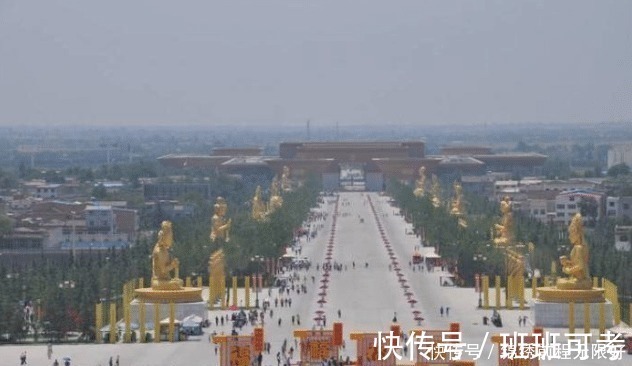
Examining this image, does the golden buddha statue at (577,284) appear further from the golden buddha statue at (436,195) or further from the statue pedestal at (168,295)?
the golden buddha statue at (436,195)

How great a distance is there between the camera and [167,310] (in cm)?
4462

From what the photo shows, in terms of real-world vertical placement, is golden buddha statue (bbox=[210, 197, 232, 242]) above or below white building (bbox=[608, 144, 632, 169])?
above

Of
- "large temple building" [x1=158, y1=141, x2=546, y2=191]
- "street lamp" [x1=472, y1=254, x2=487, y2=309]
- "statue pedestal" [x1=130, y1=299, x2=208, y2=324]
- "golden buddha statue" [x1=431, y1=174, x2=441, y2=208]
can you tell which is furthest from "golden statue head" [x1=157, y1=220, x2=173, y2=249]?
"large temple building" [x1=158, y1=141, x2=546, y2=191]

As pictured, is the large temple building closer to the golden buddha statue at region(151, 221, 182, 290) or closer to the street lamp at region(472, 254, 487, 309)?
the street lamp at region(472, 254, 487, 309)

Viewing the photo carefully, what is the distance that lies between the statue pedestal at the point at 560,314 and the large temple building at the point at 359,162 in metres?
72.1

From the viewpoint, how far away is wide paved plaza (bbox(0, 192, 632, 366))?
1559 inches

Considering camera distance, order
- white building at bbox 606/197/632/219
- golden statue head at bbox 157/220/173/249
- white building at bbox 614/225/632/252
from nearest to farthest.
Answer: golden statue head at bbox 157/220/173/249 → white building at bbox 614/225/632/252 → white building at bbox 606/197/632/219

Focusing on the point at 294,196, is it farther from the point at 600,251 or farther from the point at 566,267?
the point at 566,267

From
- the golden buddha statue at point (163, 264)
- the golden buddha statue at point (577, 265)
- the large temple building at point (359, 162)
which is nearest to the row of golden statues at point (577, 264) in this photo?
the golden buddha statue at point (577, 265)

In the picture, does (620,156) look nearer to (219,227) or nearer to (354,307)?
(219,227)

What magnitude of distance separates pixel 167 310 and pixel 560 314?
808 centimetres

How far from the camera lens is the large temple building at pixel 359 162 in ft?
395

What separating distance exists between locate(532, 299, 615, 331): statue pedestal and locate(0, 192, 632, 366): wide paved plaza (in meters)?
0.42

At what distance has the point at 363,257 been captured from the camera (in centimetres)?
6450
